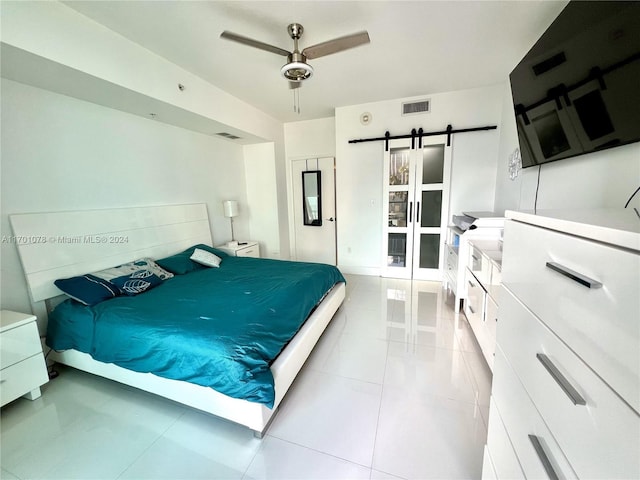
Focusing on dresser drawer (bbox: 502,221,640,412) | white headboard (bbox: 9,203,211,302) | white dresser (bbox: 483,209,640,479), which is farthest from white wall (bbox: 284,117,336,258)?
dresser drawer (bbox: 502,221,640,412)

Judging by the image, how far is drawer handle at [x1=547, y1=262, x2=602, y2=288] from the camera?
559 millimetres

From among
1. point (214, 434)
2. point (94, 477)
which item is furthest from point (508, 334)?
point (94, 477)

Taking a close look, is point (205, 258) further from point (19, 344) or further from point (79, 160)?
point (19, 344)

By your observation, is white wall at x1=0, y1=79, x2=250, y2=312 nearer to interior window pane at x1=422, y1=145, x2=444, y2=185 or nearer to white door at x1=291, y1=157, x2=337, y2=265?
white door at x1=291, y1=157, x2=337, y2=265

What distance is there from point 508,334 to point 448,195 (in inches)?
127

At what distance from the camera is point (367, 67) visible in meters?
2.86

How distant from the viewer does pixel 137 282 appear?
2480 millimetres

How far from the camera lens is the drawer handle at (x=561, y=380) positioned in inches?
23.6

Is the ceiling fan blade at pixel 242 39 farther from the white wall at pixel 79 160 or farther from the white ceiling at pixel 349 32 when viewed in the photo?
the white wall at pixel 79 160

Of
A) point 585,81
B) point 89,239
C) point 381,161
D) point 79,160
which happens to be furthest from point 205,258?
point 585,81

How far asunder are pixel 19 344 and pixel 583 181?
165 inches

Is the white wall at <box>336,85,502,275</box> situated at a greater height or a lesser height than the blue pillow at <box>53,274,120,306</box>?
greater

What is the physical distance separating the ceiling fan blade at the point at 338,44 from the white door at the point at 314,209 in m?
2.72

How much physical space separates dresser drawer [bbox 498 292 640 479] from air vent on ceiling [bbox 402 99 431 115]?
3.68 meters
